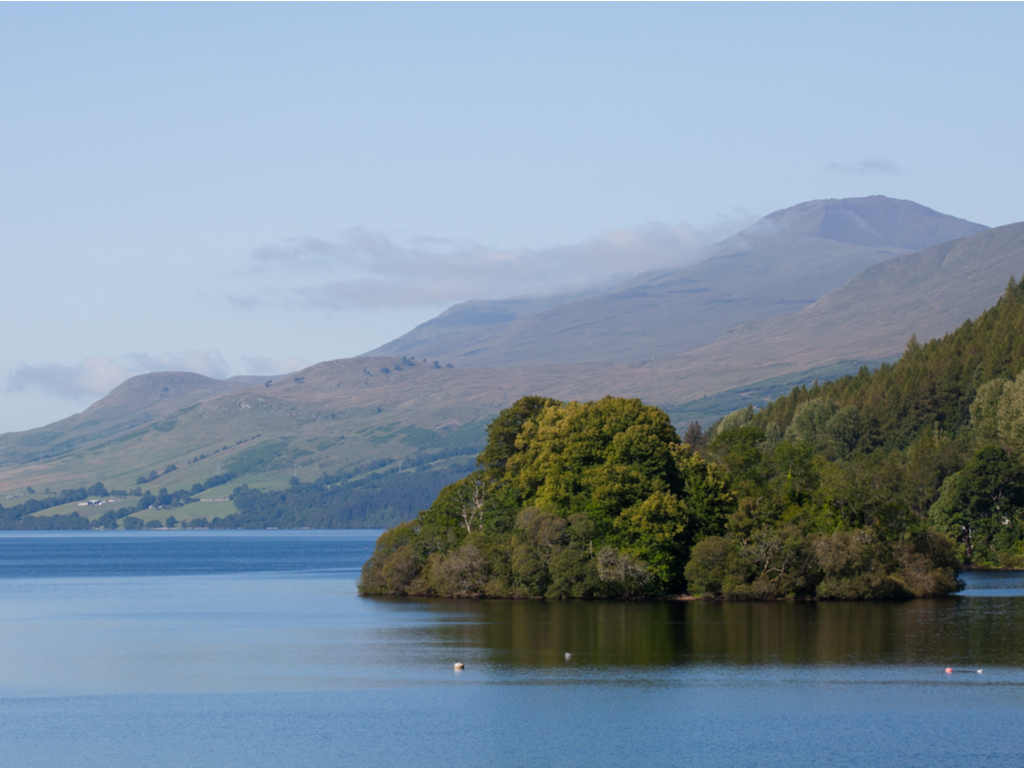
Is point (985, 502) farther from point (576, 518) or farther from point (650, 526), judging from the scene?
point (576, 518)

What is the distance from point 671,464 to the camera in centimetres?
11975

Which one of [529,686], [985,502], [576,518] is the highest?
[576,518]

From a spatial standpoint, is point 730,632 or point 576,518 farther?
point 576,518

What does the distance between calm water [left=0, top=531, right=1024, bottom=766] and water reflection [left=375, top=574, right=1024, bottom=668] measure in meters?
0.29

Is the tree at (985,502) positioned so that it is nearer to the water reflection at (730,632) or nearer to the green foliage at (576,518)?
the water reflection at (730,632)

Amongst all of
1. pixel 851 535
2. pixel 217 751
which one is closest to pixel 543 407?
pixel 851 535

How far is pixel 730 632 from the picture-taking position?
8725cm

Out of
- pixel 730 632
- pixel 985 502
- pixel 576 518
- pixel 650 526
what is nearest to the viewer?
pixel 730 632

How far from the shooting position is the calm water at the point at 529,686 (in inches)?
2016

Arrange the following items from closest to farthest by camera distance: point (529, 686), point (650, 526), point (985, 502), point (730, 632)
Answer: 1. point (529, 686)
2. point (730, 632)
3. point (650, 526)
4. point (985, 502)

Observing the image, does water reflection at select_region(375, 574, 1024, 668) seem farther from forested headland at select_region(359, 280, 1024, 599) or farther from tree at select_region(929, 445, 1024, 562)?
tree at select_region(929, 445, 1024, 562)

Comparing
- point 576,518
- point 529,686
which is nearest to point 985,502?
point 576,518

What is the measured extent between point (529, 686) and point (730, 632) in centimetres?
2600

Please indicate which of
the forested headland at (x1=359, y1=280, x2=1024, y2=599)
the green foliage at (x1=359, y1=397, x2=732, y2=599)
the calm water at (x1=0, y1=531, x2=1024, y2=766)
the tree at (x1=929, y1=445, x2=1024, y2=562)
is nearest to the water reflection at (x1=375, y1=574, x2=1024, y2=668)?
the calm water at (x1=0, y1=531, x2=1024, y2=766)
